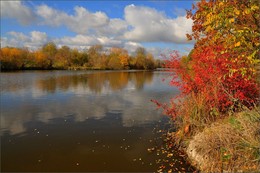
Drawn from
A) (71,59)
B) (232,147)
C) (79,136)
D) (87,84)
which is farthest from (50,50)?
(232,147)

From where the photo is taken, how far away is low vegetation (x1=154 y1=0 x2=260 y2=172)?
21.1 ft

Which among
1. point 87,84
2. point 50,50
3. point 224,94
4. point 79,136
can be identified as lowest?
point 79,136

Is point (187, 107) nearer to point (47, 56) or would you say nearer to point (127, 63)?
point (47, 56)

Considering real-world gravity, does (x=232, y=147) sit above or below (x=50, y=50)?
below

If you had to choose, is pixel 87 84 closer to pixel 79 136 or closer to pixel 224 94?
pixel 79 136

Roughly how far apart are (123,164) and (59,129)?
499 cm

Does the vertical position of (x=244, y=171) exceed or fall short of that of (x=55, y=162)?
it exceeds it

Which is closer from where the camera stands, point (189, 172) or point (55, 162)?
point (189, 172)

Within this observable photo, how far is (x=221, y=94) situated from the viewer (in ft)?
32.8

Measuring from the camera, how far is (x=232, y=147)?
23.8ft

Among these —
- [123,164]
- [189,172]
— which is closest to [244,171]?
[189,172]

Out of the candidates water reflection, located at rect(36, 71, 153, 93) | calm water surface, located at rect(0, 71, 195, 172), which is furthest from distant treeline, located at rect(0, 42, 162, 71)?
calm water surface, located at rect(0, 71, 195, 172)

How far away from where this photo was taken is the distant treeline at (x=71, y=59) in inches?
2880

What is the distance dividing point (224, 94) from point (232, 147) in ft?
10.3
